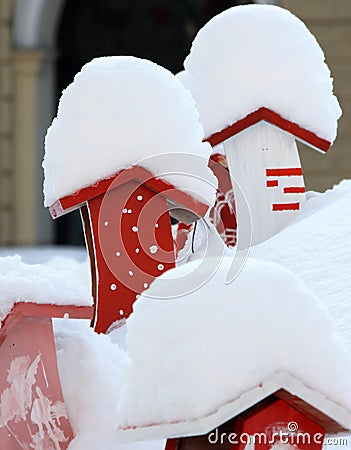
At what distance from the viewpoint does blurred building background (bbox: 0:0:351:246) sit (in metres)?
6.37

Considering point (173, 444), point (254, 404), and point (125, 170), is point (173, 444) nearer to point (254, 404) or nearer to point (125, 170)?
point (254, 404)

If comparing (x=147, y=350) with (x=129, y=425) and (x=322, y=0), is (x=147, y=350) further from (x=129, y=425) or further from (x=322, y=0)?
(x=322, y=0)

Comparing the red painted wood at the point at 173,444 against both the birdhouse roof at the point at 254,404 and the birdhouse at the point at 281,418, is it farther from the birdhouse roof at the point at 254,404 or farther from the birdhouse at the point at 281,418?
the birdhouse roof at the point at 254,404

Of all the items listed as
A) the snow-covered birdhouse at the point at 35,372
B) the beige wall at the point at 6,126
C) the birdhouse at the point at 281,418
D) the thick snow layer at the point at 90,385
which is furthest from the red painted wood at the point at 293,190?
the beige wall at the point at 6,126

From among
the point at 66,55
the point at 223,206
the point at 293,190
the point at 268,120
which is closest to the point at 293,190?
the point at 293,190

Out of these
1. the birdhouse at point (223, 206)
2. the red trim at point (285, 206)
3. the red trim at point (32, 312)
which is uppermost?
the red trim at point (32, 312)

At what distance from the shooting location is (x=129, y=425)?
1.16 metres

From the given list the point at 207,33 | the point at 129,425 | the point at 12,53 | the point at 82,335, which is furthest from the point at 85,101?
the point at 12,53

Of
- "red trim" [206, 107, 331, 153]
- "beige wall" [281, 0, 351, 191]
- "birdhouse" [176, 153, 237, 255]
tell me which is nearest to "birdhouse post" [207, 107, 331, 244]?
Result: "red trim" [206, 107, 331, 153]

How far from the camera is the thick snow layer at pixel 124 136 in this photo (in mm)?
1793

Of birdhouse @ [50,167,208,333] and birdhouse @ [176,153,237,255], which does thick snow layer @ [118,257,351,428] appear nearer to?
birdhouse @ [50,167,208,333]

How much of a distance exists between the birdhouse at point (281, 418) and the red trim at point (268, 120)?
1095mm

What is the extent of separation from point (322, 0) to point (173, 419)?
5.55 m

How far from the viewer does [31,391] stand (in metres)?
1.57
